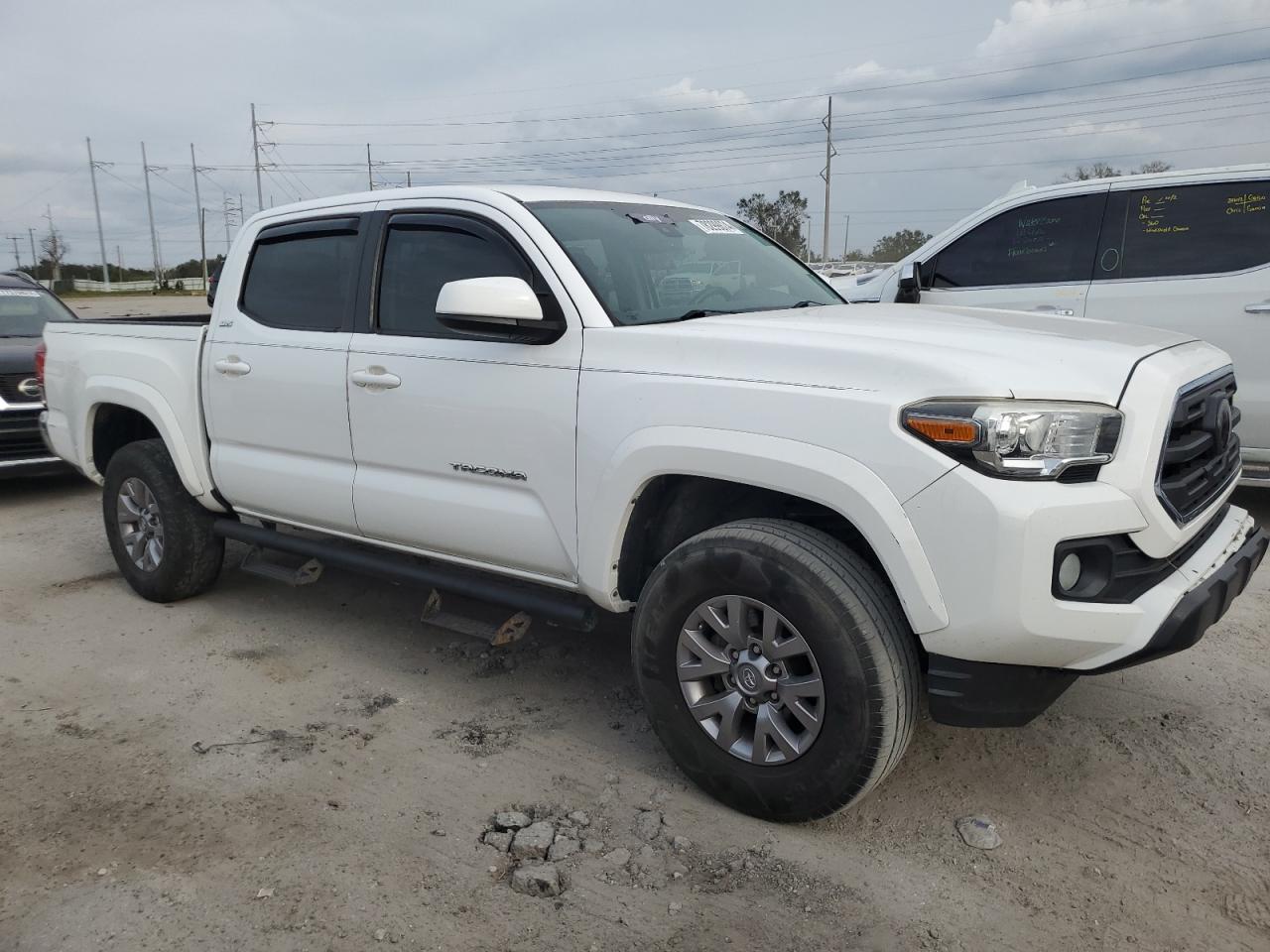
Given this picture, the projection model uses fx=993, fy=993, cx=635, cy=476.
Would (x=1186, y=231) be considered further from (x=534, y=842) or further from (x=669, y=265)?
(x=534, y=842)

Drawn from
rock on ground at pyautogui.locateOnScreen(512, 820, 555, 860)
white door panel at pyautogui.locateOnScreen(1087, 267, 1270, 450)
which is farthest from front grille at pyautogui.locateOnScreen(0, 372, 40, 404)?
white door panel at pyautogui.locateOnScreen(1087, 267, 1270, 450)

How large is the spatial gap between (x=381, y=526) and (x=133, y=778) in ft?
3.91

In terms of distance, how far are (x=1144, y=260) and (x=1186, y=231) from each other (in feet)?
0.86

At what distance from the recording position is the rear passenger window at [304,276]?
13.2 ft

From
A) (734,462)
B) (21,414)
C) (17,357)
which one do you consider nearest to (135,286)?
(17,357)

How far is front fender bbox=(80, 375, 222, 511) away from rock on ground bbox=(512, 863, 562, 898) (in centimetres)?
271

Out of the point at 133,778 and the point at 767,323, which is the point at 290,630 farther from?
the point at 767,323

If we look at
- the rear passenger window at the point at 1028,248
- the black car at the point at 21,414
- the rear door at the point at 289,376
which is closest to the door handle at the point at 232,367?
the rear door at the point at 289,376

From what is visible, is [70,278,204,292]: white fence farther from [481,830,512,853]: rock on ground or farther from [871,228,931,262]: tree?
[481,830,512,853]: rock on ground

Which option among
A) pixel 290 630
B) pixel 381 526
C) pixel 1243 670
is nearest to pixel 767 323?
pixel 381 526

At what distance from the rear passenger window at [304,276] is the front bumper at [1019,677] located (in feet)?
8.60

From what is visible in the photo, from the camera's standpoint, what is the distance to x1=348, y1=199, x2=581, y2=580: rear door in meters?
3.25

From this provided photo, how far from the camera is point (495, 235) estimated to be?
3547mm

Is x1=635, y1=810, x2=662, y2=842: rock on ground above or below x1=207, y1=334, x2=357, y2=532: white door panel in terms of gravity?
below
